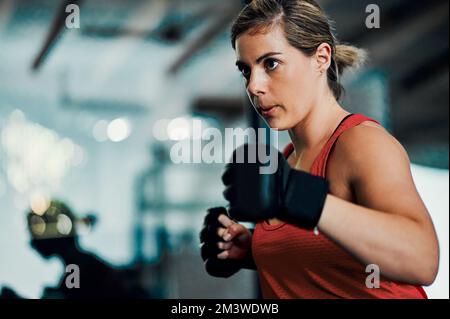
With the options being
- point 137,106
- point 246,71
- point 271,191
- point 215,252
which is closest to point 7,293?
point 215,252

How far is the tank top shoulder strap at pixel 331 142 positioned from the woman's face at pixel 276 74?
2.9 inches

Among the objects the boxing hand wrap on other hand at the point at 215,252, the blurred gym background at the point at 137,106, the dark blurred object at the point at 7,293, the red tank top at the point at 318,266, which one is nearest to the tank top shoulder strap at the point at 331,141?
the red tank top at the point at 318,266

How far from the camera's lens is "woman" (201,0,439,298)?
0.76m

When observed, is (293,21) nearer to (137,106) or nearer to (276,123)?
(276,123)

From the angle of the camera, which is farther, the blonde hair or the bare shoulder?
the blonde hair

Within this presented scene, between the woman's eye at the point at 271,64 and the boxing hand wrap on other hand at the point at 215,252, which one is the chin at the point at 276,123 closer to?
the woman's eye at the point at 271,64

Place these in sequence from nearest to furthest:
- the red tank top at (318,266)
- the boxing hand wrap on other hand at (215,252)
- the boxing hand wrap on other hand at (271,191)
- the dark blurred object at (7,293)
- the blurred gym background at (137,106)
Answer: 1. the boxing hand wrap on other hand at (271,191)
2. the red tank top at (318,266)
3. the boxing hand wrap on other hand at (215,252)
4. the dark blurred object at (7,293)
5. the blurred gym background at (137,106)

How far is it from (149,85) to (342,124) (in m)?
5.14

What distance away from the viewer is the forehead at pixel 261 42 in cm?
94

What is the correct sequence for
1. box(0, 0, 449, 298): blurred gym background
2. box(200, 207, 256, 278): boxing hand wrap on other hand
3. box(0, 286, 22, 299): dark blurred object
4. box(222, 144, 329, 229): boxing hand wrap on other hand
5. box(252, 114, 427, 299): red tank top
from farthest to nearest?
box(0, 0, 449, 298): blurred gym background → box(0, 286, 22, 299): dark blurred object → box(200, 207, 256, 278): boxing hand wrap on other hand → box(252, 114, 427, 299): red tank top → box(222, 144, 329, 229): boxing hand wrap on other hand

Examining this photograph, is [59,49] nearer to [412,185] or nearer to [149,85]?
[149,85]

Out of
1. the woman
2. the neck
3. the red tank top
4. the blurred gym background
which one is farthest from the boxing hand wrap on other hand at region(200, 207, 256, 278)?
the blurred gym background

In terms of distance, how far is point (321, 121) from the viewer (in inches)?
39.6

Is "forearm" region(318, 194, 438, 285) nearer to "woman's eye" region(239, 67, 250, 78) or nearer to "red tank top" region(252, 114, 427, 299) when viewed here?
"red tank top" region(252, 114, 427, 299)
